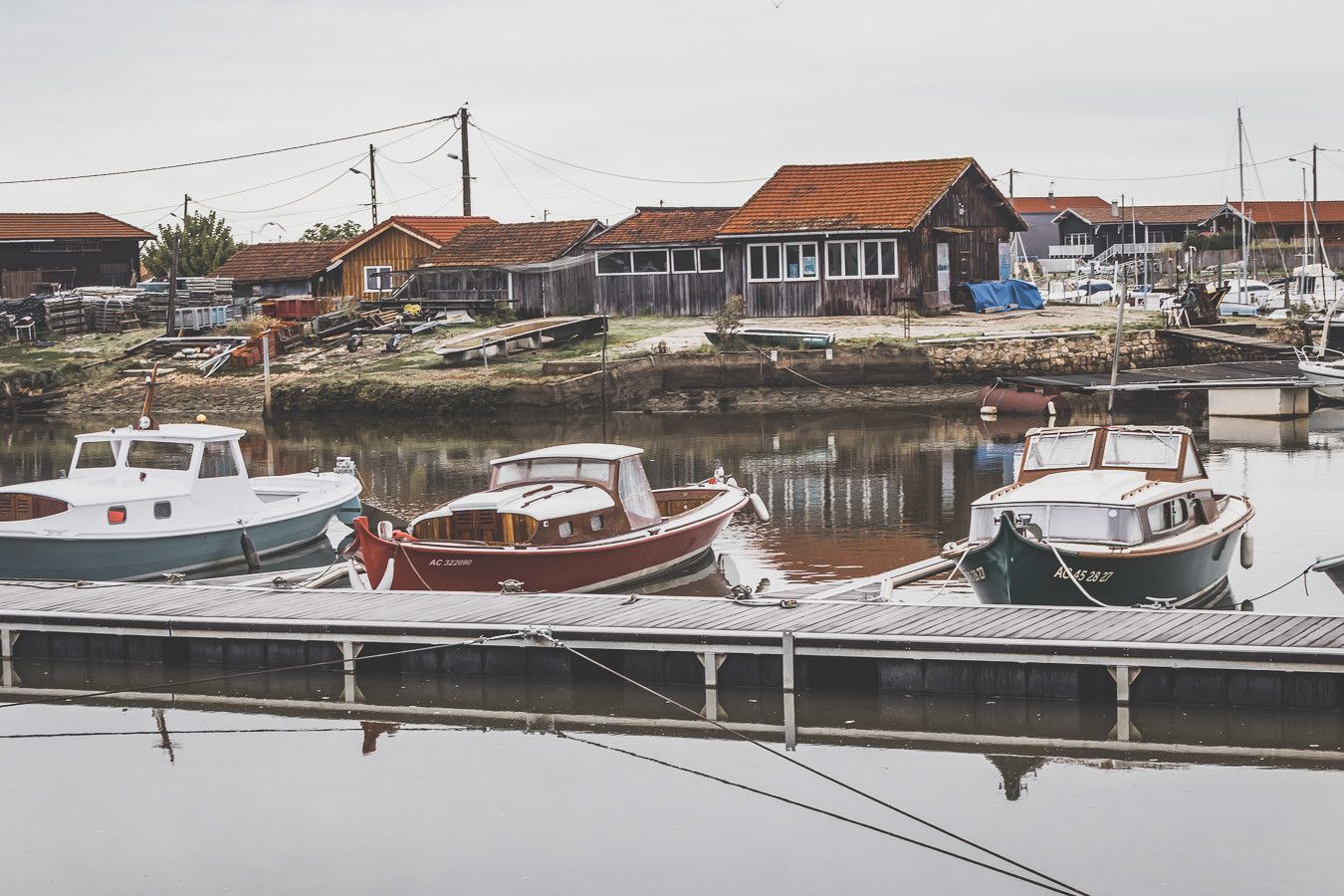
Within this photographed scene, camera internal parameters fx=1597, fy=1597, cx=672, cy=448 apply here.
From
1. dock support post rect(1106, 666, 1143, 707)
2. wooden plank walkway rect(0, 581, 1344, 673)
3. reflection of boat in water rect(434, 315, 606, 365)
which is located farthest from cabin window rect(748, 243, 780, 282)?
dock support post rect(1106, 666, 1143, 707)

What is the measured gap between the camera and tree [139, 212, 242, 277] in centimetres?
8056

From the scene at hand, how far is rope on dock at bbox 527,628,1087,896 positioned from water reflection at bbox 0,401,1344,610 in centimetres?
476

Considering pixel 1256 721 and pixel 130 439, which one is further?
pixel 130 439

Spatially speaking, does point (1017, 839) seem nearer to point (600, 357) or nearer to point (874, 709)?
point (874, 709)

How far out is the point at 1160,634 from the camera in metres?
15.0

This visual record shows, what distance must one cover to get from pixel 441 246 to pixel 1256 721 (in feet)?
166

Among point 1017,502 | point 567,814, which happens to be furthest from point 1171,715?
point 567,814

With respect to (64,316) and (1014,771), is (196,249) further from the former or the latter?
(1014,771)

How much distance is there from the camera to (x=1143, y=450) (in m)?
20.1

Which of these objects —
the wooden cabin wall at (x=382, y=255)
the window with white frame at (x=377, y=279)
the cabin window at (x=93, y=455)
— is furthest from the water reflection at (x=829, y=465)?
the wooden cabin wall at (x=382, y=255)

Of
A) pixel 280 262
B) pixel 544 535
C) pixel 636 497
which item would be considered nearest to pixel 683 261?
pixel 280 262

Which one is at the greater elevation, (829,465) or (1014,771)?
(829,465)

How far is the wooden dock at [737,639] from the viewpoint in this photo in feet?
47.9

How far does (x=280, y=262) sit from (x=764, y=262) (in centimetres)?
2540
